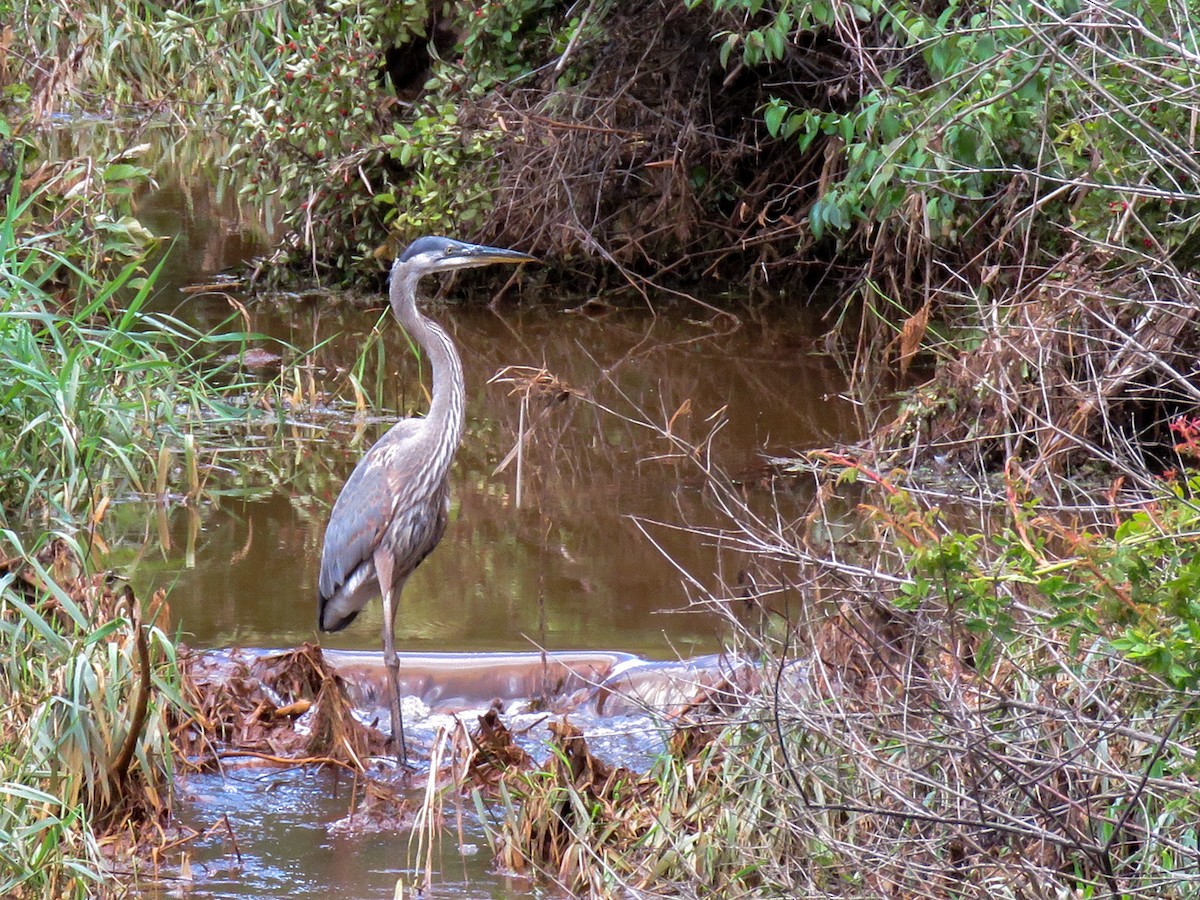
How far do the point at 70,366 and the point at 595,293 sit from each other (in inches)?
214

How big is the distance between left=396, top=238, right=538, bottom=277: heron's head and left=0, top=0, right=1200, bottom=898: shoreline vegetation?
1.05 meters

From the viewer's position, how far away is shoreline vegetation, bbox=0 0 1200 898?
2846 mm

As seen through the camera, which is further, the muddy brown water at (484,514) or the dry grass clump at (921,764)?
the muddy brown water at (484,514)

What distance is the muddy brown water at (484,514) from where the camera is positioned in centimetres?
451

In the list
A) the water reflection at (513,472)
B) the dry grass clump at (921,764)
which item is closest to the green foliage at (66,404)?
the water reflection at (513,472)

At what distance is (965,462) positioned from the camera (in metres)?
7.10

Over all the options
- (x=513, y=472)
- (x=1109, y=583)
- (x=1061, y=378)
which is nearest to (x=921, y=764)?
(x=1109, y=583)

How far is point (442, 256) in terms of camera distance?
231 inches

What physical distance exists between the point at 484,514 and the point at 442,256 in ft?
4.74

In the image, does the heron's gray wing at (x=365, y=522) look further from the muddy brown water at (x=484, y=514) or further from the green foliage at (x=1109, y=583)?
the green foliage at (x=1109, y=583)

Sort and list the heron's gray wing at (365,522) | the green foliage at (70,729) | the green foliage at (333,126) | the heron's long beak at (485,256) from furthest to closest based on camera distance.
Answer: the green foliage at (333,126) → the heron's long beak at (485,256) → the heron's gray wing at (365,522) → the green foliage at (70,729)

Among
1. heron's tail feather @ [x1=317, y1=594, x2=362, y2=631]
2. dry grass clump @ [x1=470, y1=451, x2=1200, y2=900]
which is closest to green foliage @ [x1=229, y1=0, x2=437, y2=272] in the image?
heron's tail feather @ [x1=317, y1=594, x2=362, y2=631]

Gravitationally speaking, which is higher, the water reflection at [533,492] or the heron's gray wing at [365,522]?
the heron's gray wing at [365,522]

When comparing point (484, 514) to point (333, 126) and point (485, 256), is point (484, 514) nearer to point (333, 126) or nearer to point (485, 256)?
point (485, 256)
